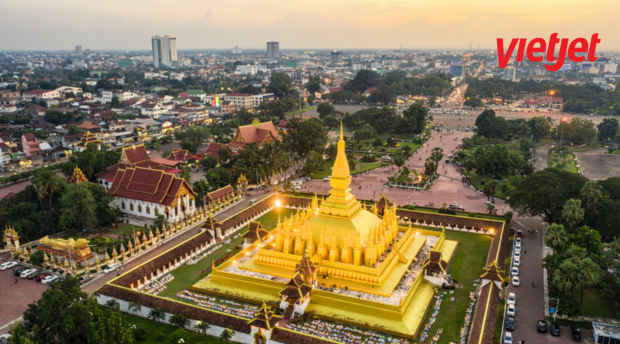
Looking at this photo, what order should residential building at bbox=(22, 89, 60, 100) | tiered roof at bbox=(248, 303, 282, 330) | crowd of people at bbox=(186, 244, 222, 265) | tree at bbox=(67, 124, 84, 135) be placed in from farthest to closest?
residential building at bbox=(22, 89, 60, 100) < tree at bbox=(67, 124, 84, 135) < crowd of people at bbox=(186, 244, 222, 265) < tiered roof at bbox=(248, 303, 282, 330)

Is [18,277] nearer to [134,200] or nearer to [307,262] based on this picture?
[134,200]

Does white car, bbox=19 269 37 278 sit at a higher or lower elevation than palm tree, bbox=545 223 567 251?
lower

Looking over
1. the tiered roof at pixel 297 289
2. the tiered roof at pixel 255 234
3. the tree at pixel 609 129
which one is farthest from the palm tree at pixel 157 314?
the tree at pixel 609 129

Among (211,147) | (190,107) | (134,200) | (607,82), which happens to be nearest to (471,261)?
(134,200)

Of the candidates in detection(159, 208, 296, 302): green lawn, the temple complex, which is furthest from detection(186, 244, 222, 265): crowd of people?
the temple complex

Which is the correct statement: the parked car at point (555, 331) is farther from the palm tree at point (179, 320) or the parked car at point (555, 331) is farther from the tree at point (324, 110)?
the tree at point (324, 110)

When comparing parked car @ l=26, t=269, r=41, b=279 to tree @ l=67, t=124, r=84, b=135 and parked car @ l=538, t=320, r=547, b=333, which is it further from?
tree @ l=67, t=124, r=84, b=135
